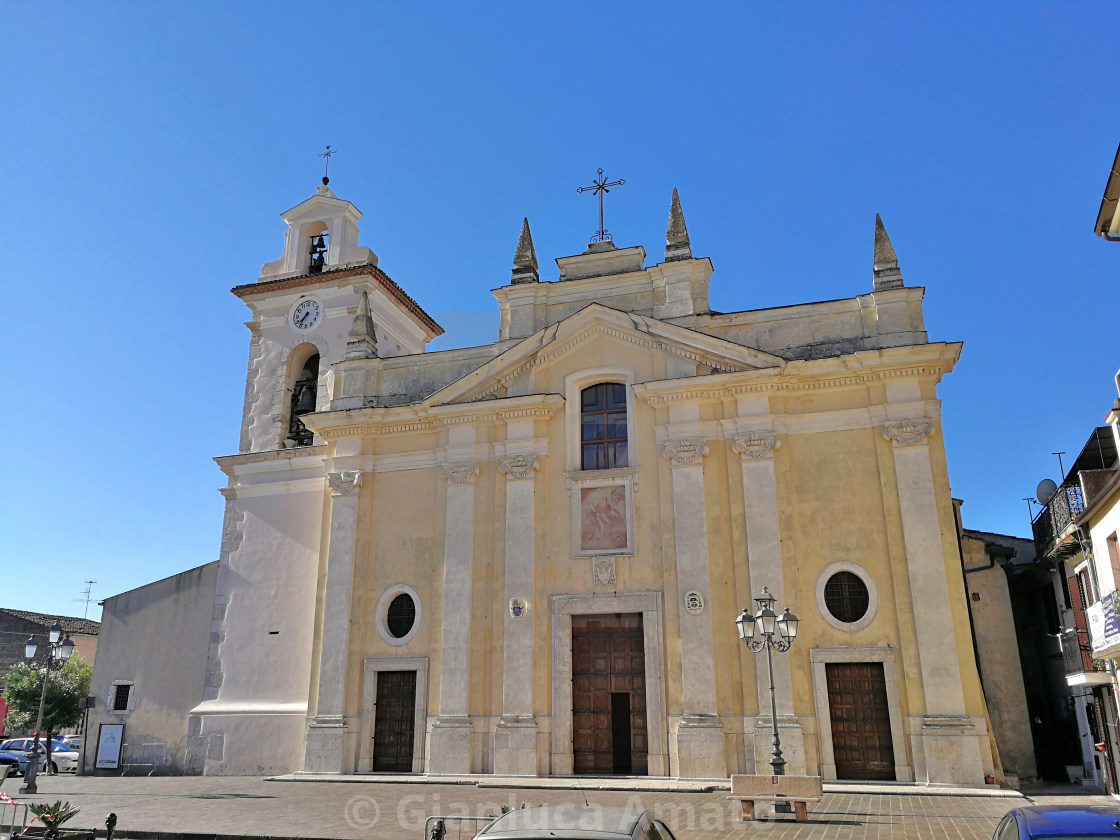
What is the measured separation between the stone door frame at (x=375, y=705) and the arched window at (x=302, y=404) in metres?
6.94

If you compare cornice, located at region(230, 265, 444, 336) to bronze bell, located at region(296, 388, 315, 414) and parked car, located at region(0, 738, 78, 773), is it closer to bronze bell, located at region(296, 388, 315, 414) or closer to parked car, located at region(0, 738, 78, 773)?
bronze bell, located at region(296, 388, 315, 414)

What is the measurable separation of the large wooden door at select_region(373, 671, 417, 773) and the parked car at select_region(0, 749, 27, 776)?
11333 millimetres

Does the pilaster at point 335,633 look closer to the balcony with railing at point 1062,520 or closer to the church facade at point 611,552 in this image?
the church facade at point 611,552

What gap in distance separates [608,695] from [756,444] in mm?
6023

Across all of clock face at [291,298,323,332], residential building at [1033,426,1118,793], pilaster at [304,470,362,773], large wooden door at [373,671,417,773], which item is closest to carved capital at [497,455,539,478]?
pilaster at [304,470,362,773]

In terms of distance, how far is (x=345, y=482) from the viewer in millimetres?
21234

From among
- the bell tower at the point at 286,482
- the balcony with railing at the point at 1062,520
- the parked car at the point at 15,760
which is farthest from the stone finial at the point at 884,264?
the parked car at the point at 15,760

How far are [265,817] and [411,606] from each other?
7.51 m

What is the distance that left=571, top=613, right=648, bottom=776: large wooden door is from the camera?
17.7m

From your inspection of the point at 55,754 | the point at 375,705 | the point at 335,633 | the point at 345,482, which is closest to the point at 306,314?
the point at 345,482

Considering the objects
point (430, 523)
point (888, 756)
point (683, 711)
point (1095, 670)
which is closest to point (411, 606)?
point (430, 523)

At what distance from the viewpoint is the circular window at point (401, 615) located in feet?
65.6

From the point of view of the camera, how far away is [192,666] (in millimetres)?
22422

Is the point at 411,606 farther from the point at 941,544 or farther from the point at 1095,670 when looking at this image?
the point at 1095,670
